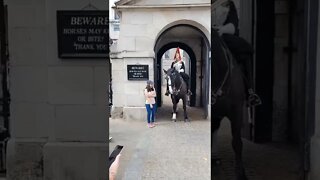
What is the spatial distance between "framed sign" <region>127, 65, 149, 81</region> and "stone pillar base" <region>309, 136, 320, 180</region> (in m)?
10.8

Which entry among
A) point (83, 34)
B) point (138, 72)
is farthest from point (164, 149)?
point (138, 72)

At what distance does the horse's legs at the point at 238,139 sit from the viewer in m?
2.95

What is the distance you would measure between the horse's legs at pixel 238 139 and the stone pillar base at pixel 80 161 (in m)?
2.06

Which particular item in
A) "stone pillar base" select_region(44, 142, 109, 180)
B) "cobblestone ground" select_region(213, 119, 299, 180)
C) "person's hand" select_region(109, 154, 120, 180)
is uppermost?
"cobblestone ground" select_region(213, 119, 299, 180)

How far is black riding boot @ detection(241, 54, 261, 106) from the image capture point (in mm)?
2818

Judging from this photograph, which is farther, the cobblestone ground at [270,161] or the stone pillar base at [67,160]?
the stone pillar base at [67,160]

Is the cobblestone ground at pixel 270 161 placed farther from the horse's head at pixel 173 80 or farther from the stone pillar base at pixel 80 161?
the horse's head at pixel 173 80

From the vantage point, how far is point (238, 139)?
2.98m

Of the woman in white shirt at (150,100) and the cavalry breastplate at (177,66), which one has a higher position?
the cavalry breastplate at (177,66)

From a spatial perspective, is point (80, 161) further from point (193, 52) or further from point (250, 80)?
point (193, 52)

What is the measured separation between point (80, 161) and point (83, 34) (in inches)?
57.7

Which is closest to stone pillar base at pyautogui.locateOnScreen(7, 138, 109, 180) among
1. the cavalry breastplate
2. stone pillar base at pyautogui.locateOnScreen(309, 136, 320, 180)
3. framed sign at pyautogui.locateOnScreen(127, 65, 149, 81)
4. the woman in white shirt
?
stone pillar base at pyautogui.locateOnScreen(309, 136, 320, 180)

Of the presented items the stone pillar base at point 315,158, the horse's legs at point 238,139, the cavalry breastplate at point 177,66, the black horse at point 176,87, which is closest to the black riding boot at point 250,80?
the horse's legs at point 238,139

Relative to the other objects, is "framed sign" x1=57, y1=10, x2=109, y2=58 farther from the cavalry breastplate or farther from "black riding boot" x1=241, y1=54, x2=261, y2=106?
the cavalry breastplate
